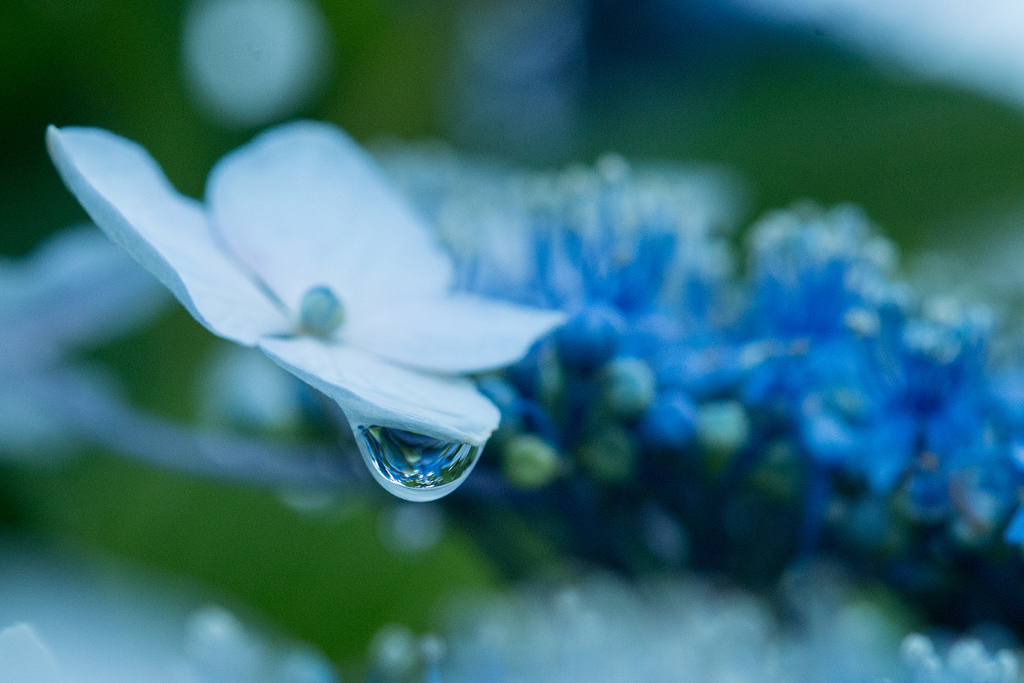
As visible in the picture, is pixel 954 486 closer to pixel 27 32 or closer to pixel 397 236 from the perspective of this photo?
pixel 397 236

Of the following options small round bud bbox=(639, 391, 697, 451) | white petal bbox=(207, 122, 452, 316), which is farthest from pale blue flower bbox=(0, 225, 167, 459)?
small round bud bbox=(639, 391, 697, 451)

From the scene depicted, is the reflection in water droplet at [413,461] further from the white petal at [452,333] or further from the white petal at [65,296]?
the white petal at [65,296]

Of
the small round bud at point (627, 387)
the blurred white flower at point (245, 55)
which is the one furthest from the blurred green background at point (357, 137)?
the small round bud at point (627, 387)

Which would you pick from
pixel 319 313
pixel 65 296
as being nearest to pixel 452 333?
pixel 319 313

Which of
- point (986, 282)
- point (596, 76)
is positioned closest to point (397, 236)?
point (986, 282)

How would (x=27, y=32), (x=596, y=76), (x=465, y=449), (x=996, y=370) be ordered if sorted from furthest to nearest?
(x=596, y=76)
(x=27, y=32)
(x=996, y=370)
(x=465, y=449)

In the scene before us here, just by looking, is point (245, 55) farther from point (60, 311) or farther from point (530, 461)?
point (530, 461)
